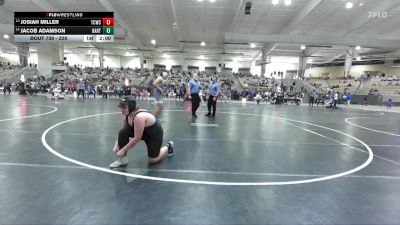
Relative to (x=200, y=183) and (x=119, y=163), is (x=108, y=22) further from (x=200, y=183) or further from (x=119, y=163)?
(x=200, y=183)

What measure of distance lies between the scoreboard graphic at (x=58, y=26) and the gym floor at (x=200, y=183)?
6237 millimetres

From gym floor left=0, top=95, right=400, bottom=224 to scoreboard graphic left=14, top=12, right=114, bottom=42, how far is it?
20.5 ft

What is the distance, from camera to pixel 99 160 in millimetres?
4434

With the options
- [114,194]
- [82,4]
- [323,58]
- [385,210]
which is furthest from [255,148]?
[323,58]

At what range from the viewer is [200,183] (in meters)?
3.59

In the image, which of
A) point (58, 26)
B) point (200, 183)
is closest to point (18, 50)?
point (58, 26)

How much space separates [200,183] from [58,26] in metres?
10.6

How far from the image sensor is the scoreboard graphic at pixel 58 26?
11.1 meters

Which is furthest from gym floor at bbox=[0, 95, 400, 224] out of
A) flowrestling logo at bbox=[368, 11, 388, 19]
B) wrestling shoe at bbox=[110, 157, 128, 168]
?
flowrestling logo at bbox=[368, 11, 388, 19]

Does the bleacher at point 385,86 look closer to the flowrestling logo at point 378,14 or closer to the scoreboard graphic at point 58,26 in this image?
the flowrestling logo at point 378,14

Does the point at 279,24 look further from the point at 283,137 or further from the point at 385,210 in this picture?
the point at 385,210

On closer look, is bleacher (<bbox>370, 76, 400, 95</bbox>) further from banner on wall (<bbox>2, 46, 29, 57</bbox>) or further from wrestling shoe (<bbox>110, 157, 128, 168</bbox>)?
banner on wall (<bbox>2, 46, 29, 57</bbox>)

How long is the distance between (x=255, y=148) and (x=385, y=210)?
2884mm

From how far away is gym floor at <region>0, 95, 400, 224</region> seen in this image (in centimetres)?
273
